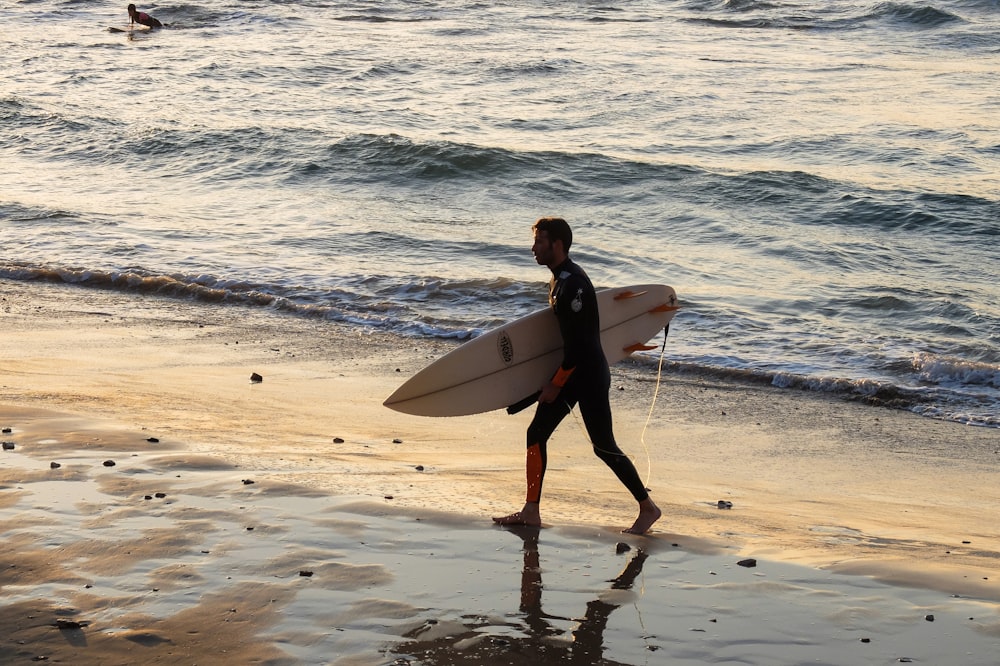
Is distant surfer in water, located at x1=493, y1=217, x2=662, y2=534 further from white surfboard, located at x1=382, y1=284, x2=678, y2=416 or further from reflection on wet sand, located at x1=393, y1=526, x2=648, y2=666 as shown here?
reflection on wet sand, located at x1=393, y1=526, x2=648, y2=666

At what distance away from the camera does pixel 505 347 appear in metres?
6.21

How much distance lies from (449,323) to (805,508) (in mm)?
5634

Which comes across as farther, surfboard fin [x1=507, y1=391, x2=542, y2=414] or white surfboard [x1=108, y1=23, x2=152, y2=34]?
white surfboard [x1=108, y1=23, x2=152, y2=34]

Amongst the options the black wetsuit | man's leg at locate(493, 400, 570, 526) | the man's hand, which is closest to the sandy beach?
man's leg at locate(493, 400, 570, 526)

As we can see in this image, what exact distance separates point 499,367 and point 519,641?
2.16 m

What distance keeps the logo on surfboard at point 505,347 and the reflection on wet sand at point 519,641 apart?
1.73m

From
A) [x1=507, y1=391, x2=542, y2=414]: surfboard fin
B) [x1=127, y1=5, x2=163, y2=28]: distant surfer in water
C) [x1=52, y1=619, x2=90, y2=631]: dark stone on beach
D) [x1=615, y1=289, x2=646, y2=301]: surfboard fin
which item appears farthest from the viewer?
[x1=127, y1=5, x2=163, y2=28]: distant surfer in water

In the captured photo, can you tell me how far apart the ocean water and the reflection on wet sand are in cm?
555

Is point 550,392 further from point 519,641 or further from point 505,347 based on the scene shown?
point 519,641

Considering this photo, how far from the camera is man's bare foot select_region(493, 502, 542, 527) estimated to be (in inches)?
222

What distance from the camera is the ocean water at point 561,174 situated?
1191 centimetres

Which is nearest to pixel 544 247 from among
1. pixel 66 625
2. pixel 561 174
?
pixel 66 625

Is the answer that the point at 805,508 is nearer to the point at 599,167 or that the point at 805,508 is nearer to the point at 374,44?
the point at 599,167

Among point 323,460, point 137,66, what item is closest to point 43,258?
point 323,460
